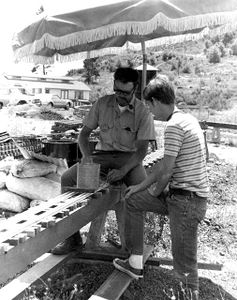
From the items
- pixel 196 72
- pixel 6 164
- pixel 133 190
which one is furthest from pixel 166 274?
pixel 196 72

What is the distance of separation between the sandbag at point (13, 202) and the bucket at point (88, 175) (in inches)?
120

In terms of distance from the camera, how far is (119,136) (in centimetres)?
454

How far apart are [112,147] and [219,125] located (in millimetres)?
10317

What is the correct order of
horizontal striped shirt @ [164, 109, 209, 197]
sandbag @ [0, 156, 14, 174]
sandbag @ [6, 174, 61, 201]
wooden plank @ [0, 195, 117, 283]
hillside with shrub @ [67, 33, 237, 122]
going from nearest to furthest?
wooden plank @ [0, 195, 117, 283], horizontal striped shirt @ [164, 109, 209, 197], sandbag @ [6, 174, 61, 201], sandbag @ [0, 156, 14, 174], hillside with shrub @ [67, 33, 237, 122]

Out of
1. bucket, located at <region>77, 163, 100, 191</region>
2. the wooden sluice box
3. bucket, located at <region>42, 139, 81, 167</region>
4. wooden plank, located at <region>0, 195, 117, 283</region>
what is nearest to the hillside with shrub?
→ bucket, located at <region>42, 139, 81, 167</region>

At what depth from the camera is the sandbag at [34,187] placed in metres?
6.54

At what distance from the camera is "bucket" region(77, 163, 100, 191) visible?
379 centimetres

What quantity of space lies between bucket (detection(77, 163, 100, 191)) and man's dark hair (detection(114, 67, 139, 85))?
3.11ft

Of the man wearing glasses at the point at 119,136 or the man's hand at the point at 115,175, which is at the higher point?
the man wearing glasses at the point at 119,136

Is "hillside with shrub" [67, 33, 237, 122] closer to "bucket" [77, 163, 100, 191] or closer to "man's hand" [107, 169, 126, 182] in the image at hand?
"man's hand" [107, 169, 126, 182]

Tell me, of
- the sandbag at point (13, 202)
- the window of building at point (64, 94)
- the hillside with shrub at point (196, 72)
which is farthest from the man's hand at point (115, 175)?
the window of building at point (64, 94)

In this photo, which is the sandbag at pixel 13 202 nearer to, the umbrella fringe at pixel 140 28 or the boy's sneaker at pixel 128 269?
the umbrella fringe at pixel 140 28

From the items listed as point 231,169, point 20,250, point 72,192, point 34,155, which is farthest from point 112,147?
point 231,169

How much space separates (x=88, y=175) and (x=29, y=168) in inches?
118
